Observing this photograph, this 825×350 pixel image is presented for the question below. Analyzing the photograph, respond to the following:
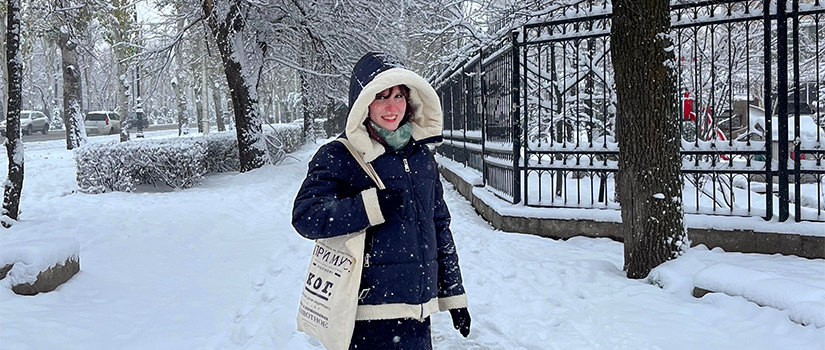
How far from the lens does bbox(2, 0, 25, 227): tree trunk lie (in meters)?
6.95

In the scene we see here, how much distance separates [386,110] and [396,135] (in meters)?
0.11

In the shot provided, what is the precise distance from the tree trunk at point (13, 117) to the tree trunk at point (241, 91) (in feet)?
21.6

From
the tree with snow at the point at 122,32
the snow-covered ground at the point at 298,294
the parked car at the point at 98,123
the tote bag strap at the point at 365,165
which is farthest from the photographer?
the parked car at the point at 98,123

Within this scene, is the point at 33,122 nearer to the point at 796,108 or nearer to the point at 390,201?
the point at 796,108

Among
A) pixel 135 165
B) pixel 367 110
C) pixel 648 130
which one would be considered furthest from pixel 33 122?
pixel 367 110

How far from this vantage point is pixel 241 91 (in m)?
14.0

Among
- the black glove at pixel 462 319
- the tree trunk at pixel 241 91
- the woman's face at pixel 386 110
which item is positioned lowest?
the black glove at pixel 462 319

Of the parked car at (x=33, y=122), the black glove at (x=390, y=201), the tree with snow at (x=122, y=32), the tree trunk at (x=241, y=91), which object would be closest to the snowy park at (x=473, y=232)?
the black glove at (x=390, y=201)

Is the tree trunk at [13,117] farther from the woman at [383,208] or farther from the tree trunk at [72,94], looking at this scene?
the tree trunk at [72,94]

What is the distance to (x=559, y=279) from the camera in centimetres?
552

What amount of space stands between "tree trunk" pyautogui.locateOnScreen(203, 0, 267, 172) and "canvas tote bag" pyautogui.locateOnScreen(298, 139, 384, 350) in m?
12.1

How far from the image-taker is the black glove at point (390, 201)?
2230mm

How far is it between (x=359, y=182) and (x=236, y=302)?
326 centimetres

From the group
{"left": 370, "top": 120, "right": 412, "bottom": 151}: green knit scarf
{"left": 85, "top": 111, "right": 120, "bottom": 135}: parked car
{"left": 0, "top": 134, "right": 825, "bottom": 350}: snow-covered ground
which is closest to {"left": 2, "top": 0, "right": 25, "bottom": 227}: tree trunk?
{"left": 0, "top": 134, "right": 825, "bottom": 350}: snow-covered ground
